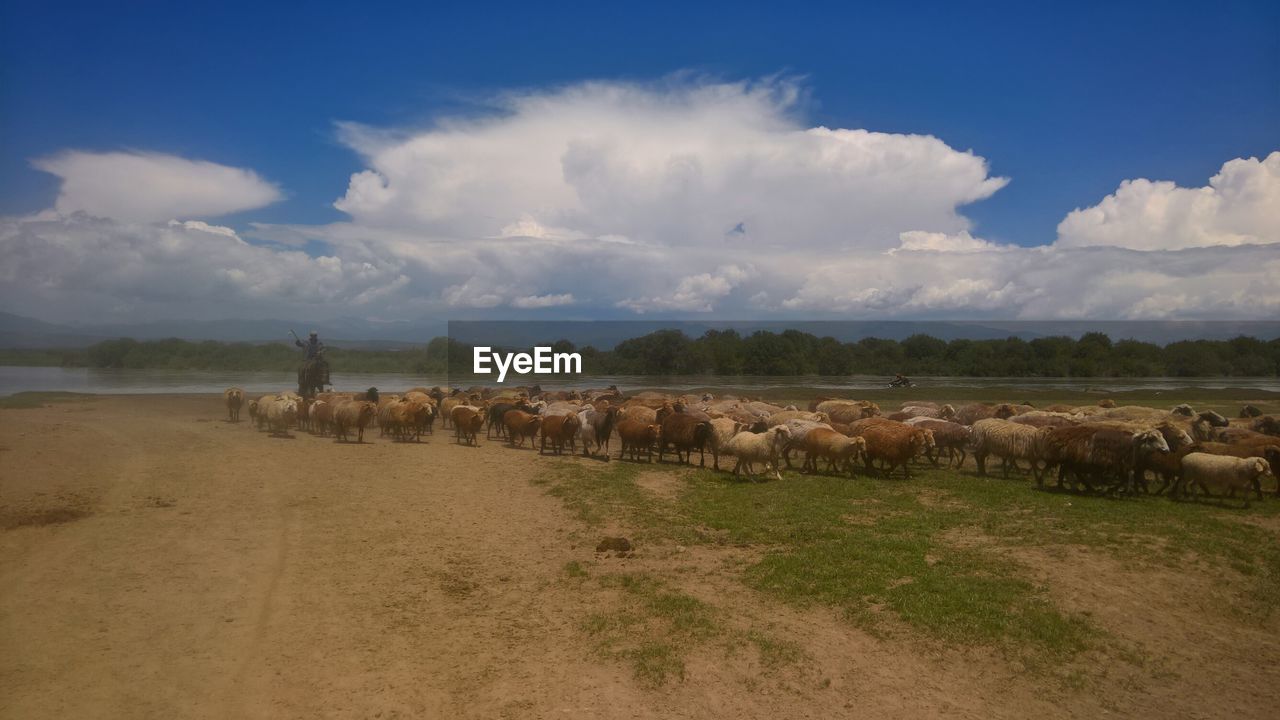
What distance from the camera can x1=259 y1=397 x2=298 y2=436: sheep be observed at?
25.6m

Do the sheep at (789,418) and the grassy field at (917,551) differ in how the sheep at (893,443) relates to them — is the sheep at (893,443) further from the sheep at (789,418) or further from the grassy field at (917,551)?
the sheep at (789,418)

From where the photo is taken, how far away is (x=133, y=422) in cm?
2434

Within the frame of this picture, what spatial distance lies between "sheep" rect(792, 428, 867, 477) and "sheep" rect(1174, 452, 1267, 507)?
6553 mm

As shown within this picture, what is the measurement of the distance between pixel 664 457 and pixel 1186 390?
162 ft

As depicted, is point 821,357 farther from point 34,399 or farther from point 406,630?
point 406,630

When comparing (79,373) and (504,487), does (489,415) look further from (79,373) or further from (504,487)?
(79,373)

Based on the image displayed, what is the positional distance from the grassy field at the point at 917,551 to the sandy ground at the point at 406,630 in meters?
0.36

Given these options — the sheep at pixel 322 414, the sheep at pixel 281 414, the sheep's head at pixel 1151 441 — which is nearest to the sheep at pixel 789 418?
the sheep's head at pixel 1151 441

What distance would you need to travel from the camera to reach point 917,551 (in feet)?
35.1

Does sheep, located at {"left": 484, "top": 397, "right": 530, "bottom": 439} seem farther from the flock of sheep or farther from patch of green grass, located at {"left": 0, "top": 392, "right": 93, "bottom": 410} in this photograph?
patch of green grass, located at {"left": 0, "top": 392, "right": 93, "bottom": 410}

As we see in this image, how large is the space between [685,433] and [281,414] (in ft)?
51.2

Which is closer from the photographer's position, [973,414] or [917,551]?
[917,551]

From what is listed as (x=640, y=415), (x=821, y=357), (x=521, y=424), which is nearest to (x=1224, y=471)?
(x=640, y=415)

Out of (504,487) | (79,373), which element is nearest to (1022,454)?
(504,487)
